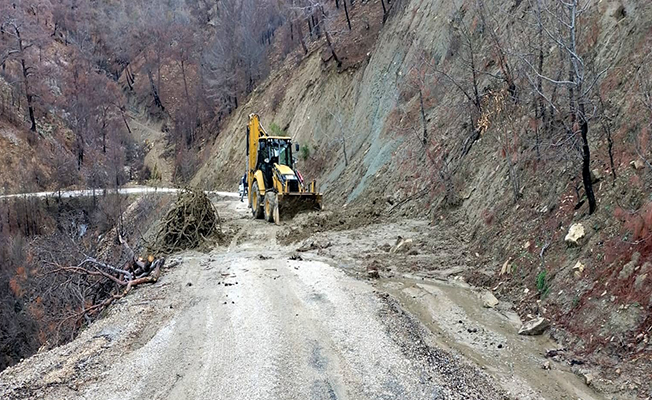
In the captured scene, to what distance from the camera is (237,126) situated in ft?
133

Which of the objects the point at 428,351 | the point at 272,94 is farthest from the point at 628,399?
the point at 272,94

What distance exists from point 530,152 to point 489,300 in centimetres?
415

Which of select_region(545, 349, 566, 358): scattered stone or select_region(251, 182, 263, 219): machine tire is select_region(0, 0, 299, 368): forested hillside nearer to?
select_region(251, 182, 263, 219): machine tire

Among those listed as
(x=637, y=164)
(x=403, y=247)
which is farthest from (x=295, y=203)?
(x=637, y=164)

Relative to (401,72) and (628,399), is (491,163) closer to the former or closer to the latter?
(628,399)

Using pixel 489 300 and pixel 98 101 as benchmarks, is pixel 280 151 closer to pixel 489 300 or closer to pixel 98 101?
pixel 489 300

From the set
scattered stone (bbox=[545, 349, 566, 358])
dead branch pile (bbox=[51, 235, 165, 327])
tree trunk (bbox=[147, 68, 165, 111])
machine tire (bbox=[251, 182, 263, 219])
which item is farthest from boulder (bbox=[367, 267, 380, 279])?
tree trunk (bbox=[147, 68, 165, 111])

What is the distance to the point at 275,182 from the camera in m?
17.5

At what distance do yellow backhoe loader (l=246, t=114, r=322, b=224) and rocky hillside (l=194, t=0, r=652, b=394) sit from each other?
85.9 inches

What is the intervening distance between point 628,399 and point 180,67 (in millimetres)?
62684

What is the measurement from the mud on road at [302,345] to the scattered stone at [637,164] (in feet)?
8.96

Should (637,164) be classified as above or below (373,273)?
above

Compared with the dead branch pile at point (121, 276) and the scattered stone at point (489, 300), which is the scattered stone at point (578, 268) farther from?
the dead branch pile at point (121, 276)

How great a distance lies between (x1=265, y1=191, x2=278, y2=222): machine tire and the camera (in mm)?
16625
